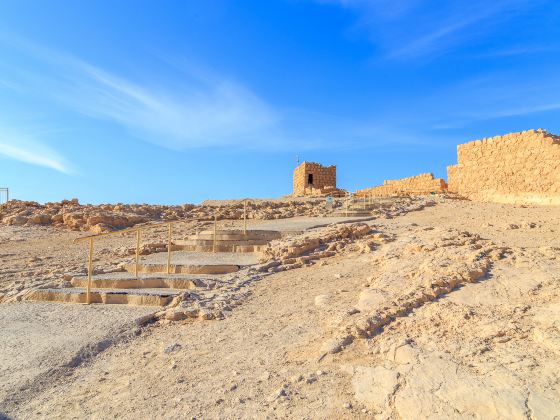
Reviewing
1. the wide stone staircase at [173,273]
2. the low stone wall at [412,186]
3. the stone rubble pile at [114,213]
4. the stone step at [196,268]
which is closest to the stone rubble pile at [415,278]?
the stone step at [196,268]

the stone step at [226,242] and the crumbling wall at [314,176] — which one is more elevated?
the crumbling wall at [314,176]

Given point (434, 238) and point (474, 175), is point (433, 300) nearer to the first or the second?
point (434, 238)

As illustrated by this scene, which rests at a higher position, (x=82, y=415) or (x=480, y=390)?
(x=480, y=390)

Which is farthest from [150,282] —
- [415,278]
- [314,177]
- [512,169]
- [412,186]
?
[314,177]

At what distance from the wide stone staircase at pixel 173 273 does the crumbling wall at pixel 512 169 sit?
12.6 meters

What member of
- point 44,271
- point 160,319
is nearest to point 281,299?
point 160,319

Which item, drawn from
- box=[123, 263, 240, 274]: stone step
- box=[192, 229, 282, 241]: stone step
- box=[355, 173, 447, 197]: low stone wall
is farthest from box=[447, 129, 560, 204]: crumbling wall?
box=[123, 263, 240, 274]: stone step

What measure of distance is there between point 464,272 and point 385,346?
1.72m

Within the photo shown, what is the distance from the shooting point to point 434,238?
723 cm

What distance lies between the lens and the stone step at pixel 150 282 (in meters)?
6.93

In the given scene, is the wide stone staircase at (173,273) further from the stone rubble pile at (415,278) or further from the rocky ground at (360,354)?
the stone rubble pile at (415,278)

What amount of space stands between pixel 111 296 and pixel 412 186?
23.2m

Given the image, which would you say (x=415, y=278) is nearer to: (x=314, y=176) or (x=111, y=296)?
(x=111, y=296)

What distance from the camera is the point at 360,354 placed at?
3672 mm
